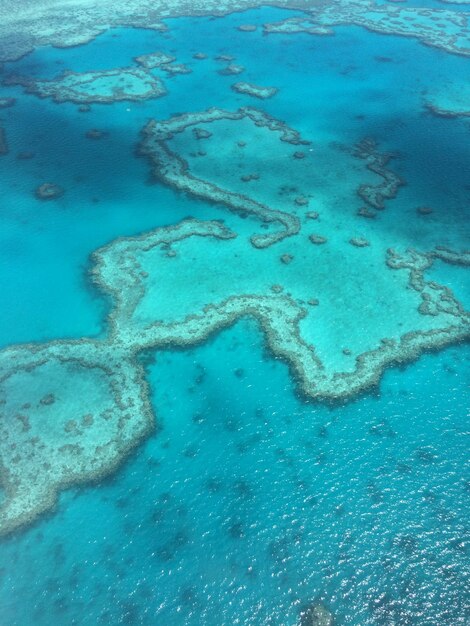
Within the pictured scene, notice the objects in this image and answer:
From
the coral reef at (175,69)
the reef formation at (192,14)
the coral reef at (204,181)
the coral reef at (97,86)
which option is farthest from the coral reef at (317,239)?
the reef formation at (192,14)

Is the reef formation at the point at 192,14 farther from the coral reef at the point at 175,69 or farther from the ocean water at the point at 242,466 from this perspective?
the ocean water at the point at 242,466

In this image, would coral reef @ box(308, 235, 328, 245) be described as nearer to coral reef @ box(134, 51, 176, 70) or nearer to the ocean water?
the ocean water

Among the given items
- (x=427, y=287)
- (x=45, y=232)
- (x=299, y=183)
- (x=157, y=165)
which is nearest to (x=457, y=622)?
(x=427, y=287)

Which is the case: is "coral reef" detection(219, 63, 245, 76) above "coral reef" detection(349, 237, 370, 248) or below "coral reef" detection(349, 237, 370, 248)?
above

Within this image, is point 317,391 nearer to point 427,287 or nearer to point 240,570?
point 240,570

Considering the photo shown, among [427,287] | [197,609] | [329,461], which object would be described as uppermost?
[427,287]

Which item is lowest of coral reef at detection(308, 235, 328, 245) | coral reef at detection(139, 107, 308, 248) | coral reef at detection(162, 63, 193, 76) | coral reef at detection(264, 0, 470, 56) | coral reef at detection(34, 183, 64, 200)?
coral reef at detection(308, 235, 328, 245)

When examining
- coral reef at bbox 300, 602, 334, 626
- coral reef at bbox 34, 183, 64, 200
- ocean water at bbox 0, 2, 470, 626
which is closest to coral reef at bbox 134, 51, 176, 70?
ocean water at bbox 0, 2, 470, 626
